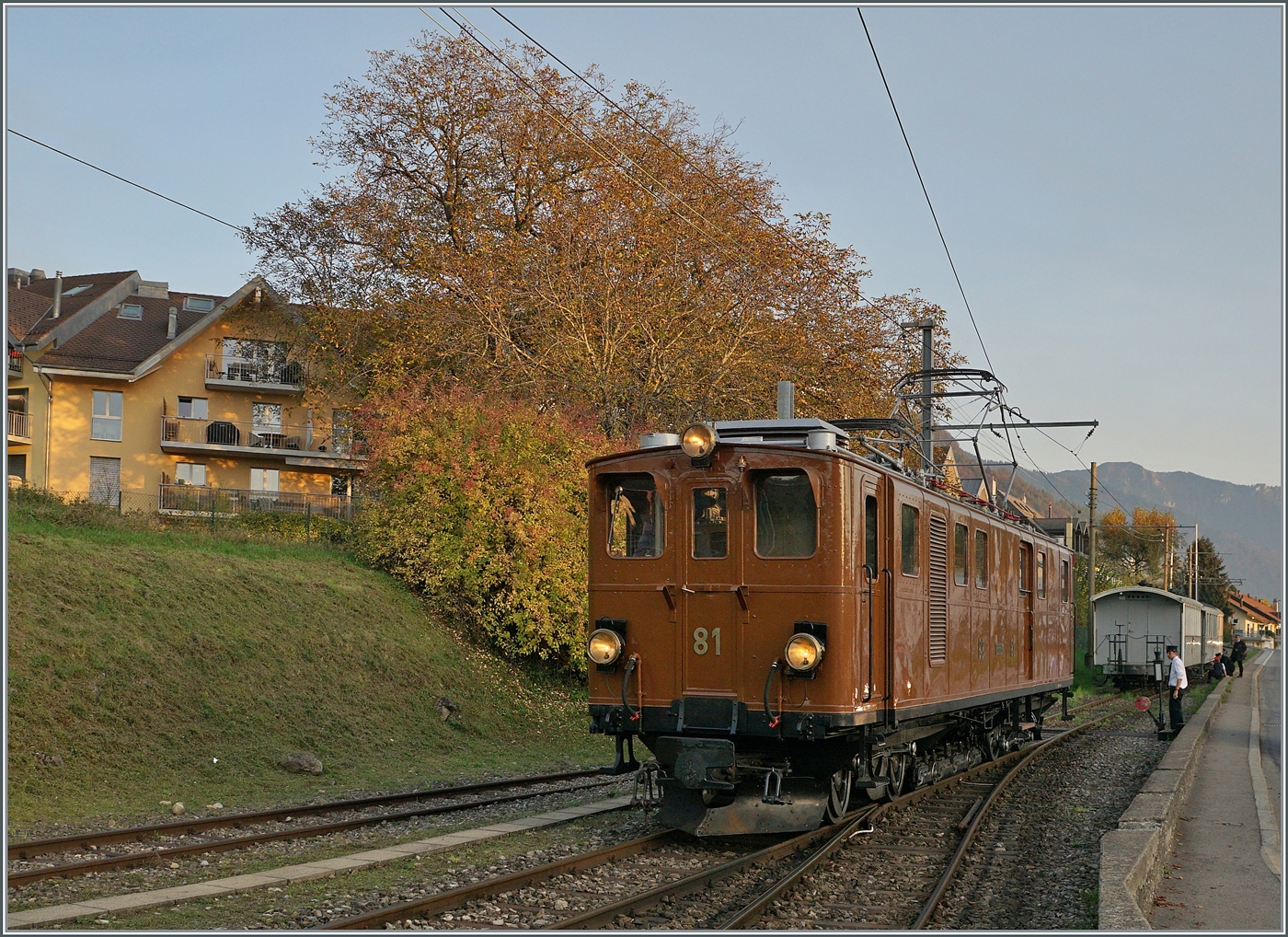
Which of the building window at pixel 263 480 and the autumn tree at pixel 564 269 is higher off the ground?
the autumn tree at pixel 564 269

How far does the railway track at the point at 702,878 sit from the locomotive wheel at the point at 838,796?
11 cm

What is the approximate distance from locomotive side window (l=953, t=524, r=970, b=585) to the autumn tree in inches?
469

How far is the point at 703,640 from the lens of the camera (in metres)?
10.2

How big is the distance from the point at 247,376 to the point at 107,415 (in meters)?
4.89

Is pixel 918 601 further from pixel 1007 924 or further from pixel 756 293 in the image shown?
pixel 756 293

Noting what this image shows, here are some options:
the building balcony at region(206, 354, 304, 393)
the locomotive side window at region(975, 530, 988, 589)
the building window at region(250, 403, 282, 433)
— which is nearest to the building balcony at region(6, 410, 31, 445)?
the building balcony at region(206, 354, 304, 393)

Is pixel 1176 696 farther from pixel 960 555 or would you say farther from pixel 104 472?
pixel 104 472

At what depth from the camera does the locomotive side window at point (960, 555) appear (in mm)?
12609

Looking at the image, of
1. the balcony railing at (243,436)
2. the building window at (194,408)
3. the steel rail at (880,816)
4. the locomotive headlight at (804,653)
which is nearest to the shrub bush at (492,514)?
the steel rail at (880,816)

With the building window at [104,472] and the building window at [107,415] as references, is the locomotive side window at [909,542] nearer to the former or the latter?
the building window at [104,472]

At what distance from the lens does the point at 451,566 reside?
71.3 feet

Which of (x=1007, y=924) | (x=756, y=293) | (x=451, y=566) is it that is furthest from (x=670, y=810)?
(x=756, y=293)

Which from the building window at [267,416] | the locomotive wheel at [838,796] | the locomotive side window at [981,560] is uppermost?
the building window at [267,416]

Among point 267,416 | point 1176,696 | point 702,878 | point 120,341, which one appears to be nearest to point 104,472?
point 120,341
